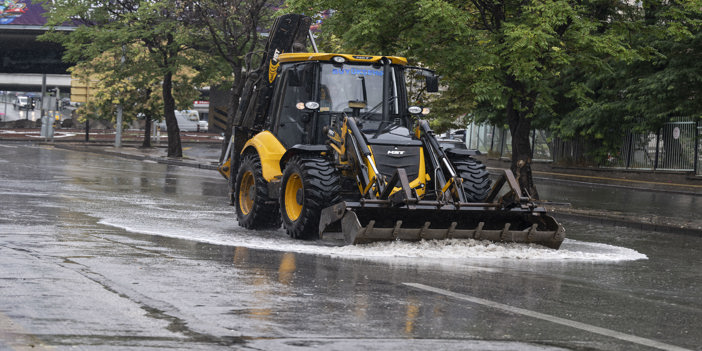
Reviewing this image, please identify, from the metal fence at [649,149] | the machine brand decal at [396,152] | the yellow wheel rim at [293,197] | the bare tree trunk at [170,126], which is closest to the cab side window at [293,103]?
the yellow wheel rim at [293,197]

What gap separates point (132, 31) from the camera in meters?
43.5

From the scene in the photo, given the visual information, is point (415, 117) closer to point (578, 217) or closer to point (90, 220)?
point (90, 220)

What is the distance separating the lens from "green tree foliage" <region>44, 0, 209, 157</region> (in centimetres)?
4266

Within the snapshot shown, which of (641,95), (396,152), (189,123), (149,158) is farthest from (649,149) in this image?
(189,123)

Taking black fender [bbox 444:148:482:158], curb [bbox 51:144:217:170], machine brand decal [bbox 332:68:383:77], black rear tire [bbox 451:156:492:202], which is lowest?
curb [bbox 51:144:217:170]

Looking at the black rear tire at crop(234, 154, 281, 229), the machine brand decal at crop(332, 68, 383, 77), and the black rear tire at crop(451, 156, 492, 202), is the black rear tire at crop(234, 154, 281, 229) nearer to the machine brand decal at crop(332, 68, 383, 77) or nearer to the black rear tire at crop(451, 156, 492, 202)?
the machine brand decal at crop(332, 68, 383, 77)

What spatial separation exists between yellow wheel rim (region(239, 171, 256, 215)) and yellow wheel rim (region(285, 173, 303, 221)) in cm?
165

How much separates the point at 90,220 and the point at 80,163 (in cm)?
2197

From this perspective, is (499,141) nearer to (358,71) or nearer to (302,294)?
(358,71)

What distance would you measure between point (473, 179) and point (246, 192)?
13.9 ft

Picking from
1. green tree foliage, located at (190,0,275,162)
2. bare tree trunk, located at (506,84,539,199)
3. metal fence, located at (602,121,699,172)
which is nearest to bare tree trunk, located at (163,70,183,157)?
green tree foliage, located at (190,0,275,162)

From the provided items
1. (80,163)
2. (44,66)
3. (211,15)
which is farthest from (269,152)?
(44,66)

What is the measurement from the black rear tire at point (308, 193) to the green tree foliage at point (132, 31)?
1107 inches

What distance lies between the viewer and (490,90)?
22.4 meters
